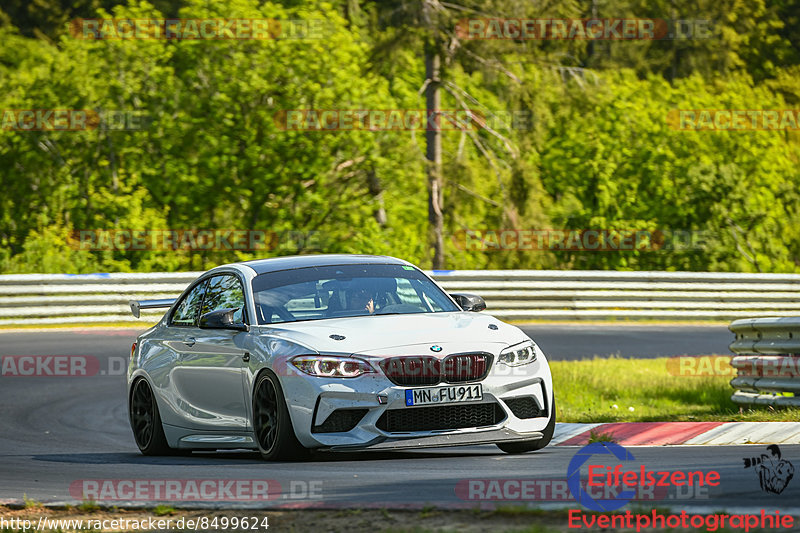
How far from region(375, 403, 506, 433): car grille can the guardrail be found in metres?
13.1

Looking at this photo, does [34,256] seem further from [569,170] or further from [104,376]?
[569,170]

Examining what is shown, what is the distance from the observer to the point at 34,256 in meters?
27.8

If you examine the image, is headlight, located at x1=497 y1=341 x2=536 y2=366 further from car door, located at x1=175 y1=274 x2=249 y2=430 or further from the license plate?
car door, located at x1=175 y1=274 x2=249 y2=430

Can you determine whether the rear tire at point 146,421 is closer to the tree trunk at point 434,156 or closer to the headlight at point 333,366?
the headlight at point 333,366

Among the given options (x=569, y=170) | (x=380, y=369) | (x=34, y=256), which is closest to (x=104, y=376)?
(x=380, y=369)

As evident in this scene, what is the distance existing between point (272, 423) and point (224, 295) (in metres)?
1.69

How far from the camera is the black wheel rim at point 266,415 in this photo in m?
8.82

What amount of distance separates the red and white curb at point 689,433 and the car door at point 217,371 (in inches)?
104

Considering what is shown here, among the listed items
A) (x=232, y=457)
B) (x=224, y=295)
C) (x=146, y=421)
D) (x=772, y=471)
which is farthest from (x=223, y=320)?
(x=772, y=471)

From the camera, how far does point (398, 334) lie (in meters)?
8.77

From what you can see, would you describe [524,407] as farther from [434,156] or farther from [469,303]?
[434,156]

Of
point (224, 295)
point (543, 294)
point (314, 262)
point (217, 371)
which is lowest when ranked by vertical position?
point (543, 294)

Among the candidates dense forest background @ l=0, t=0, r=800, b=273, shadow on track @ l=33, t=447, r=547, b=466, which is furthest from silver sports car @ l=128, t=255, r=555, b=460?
dense forest background @ l=0, t=0, r=800, b=273

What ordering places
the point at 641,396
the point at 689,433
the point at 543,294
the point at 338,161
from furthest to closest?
1. the point at 338,161
2. the point at 543,294
3. the point at 641,396
4. the point at 689,433
